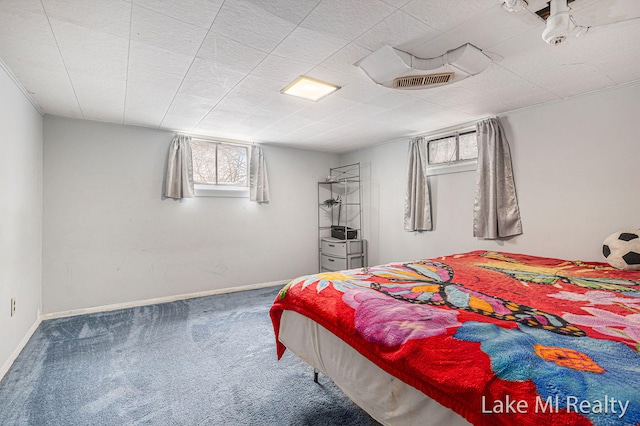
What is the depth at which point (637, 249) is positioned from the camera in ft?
7.05

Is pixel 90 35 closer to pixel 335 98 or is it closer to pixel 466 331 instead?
pixel 335 98

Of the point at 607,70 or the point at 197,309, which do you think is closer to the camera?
the point at 607,70

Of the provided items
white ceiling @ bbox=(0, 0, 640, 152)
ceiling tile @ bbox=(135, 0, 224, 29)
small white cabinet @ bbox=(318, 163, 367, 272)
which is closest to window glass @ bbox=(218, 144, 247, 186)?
white ceiling @ bbox=(0, 0, 640, 152)

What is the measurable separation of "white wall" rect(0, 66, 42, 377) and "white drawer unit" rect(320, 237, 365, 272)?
368 cm

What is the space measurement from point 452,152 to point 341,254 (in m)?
2.23

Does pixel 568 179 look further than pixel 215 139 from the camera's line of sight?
No

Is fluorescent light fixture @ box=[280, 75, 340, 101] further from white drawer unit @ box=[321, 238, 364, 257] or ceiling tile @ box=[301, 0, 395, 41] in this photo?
white drawer unit @ box=[321, 238, 364, 257]

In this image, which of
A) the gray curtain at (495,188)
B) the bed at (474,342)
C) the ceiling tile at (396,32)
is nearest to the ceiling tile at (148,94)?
the ceiling tile at (396,32)

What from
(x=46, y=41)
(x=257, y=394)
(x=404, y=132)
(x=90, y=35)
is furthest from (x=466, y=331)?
(x=404, y=132)

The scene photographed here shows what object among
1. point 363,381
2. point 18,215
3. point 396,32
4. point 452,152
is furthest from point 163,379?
point 452,152

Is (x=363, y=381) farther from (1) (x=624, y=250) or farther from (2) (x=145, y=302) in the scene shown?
(2) (x=145, y=302)

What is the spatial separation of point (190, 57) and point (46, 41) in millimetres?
835

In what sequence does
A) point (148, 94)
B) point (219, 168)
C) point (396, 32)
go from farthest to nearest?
point (219, 168), point (148, 94), point (396, 32)

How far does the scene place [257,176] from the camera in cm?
457
